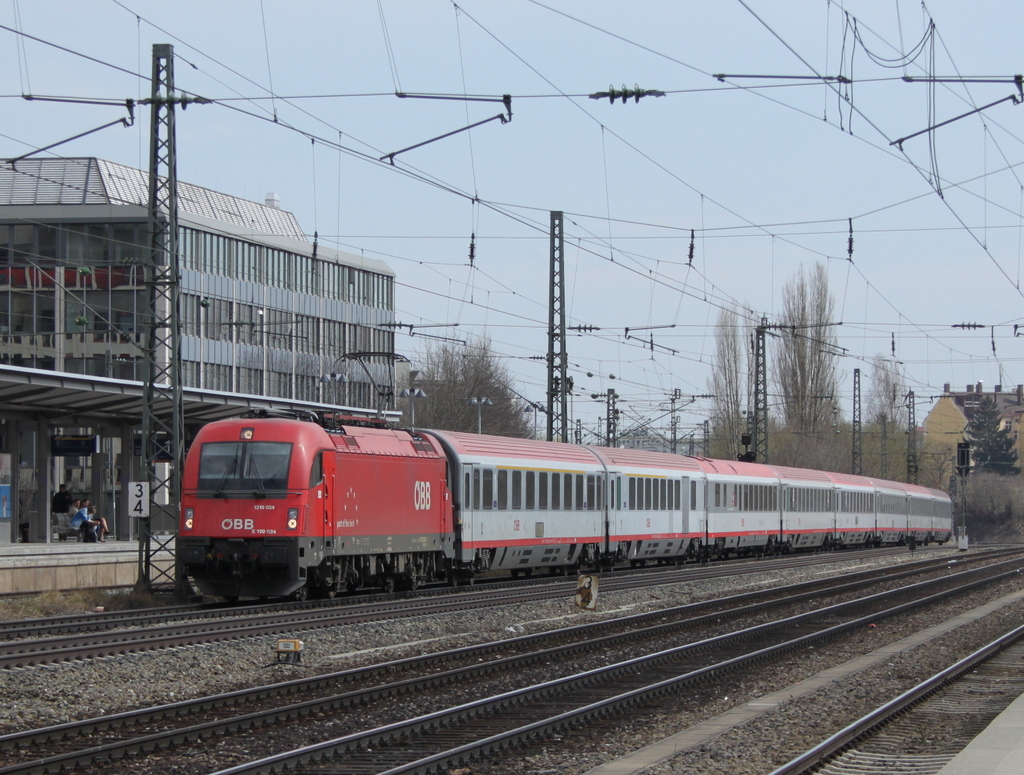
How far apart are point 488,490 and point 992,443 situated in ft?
385

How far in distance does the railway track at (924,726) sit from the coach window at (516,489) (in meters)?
13.8

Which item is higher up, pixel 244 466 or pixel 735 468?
pixel 244 466

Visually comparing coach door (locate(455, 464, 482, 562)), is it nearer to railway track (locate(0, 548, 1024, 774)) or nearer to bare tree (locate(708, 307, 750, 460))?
railway track (locate(0, 548, 1024, 774))

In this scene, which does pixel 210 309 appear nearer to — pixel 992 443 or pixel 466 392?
pixel 466 392

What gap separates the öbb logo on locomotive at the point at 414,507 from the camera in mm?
21859

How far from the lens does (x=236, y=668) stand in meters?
14.9

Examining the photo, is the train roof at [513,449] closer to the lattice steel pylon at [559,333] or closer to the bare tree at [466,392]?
the lattice steel pylon at [559,333]

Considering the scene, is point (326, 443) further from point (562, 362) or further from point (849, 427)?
point (849, 427)

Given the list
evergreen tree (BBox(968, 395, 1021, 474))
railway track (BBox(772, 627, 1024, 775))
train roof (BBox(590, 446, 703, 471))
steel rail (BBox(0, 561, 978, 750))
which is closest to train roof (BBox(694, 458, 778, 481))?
train roof (BBox(590, 446, 703, 471))

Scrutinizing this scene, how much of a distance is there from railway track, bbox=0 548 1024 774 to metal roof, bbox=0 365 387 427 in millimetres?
7882

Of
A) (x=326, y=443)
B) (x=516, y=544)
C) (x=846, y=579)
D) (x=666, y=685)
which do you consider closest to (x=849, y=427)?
(x=846, y=579)

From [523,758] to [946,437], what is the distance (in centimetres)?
13952

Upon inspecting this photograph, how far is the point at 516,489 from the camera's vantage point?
2961cm

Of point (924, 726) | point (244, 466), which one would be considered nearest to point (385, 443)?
point (244, 466)
